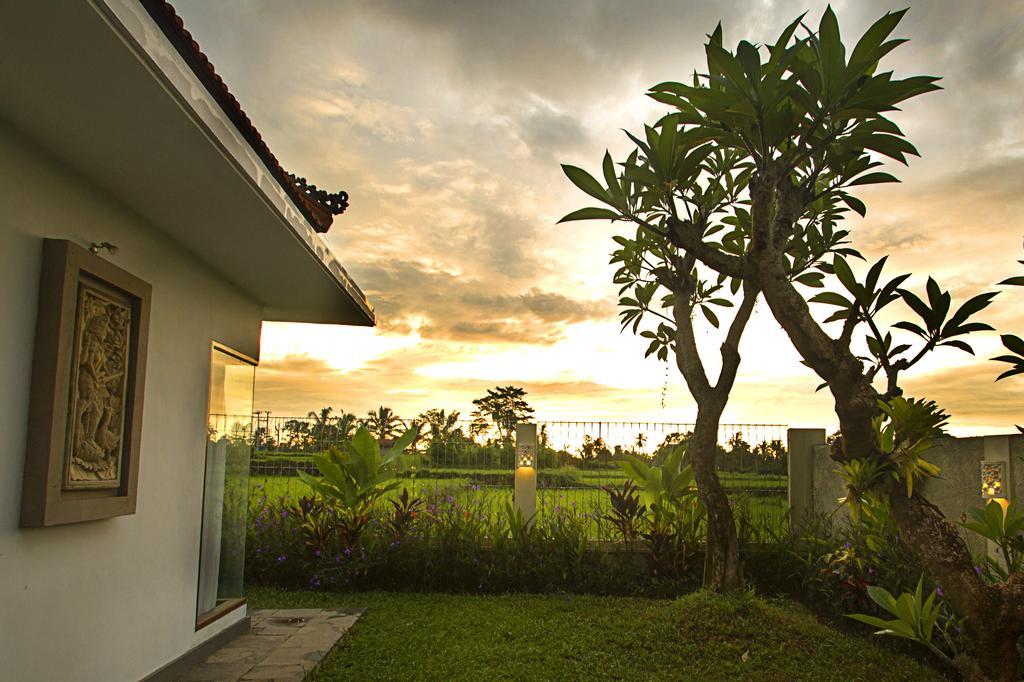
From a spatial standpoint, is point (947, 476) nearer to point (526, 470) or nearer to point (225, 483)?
point (526, 470)

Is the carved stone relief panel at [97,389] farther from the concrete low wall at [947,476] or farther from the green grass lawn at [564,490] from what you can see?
the concrete low wall at [947,476]

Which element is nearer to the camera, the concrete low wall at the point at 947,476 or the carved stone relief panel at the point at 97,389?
the carved stone relief panel at the point at 97,389

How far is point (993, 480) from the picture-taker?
17.0 ft

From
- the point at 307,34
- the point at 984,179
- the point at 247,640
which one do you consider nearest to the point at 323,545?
the point at 247,640

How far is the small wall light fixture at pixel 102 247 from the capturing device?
3578 millimetres

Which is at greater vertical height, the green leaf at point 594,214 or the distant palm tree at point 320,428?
the green leaf at point 594,214

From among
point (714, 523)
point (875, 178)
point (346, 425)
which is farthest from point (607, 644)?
point (346, 425)

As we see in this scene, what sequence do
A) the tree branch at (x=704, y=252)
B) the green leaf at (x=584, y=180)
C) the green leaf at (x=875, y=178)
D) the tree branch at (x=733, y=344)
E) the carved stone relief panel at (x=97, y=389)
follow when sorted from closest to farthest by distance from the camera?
the carved stone relief panel at (x=97, y=389), the tree branch at (x=704, y=252), the green leaf at (x=584, y=180), the green leaf at (x=875, y=178), the tree branch at (x=733, y=344)

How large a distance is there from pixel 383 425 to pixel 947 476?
19.6 ft

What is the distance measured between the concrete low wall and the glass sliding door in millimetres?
4893

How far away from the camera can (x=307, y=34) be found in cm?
586

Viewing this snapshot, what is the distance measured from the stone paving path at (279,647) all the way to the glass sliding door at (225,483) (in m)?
0.29

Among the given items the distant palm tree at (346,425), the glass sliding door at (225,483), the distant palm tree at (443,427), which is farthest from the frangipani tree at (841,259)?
the distant palm tree at (346,425)

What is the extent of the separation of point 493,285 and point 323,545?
10.9 ft
